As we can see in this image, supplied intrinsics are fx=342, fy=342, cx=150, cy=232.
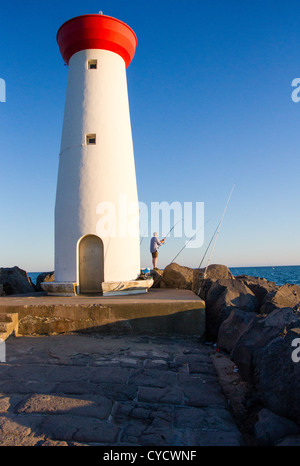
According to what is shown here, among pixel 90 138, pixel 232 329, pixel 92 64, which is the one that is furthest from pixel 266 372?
pixel 92 64

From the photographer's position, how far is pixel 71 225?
8.51 m

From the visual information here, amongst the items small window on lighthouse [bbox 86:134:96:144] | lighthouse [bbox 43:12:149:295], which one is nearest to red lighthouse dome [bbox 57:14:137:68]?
lighthouse [bbox 43:12:149:295]

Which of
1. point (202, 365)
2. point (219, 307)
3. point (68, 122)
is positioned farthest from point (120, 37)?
point (202, 365)

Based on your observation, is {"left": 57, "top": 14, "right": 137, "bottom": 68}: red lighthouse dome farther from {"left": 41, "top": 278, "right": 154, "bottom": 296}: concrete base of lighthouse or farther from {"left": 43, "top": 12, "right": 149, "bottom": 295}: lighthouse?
{"left": 41, "top": 278, "right": 154, "bottom": 296}: concrete base of lighthouse

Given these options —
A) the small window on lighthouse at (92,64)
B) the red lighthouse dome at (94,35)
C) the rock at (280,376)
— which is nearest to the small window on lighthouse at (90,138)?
A: the small window on lighthouse at (92,64)

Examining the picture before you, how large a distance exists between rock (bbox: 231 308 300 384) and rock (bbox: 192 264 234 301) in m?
4.36

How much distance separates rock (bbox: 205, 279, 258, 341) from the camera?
21.4 ft

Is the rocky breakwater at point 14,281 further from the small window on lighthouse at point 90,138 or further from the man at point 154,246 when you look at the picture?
the small window on lighthouse at point 90,138

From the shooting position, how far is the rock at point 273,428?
8.82 ft

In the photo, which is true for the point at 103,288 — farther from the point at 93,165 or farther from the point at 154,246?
the point at 154,246

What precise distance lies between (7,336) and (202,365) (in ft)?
11.2

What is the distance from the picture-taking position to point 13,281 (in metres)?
10.3

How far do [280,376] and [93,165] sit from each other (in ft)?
22.3
